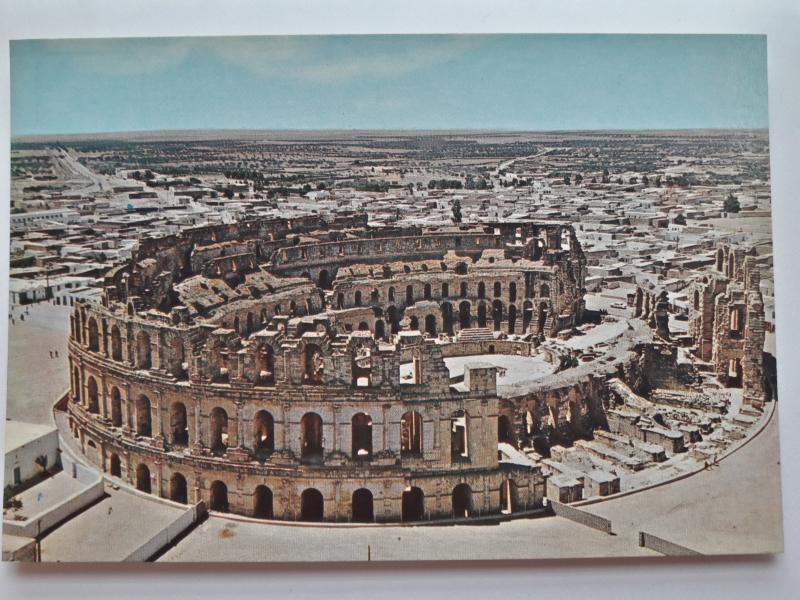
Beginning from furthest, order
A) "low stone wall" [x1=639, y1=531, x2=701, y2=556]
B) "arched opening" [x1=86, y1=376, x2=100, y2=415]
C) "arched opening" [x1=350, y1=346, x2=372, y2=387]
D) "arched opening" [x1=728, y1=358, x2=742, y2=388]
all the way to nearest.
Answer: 1. "arched opening" [x1=728, y1=358, x2=742, y2=388]
2. "arched opening" [x1=86, y1=376, x2=100, y2=415]
3. "arched opening" [x1=350, y1=346, x2=372, y2=387]
4. "low stone wall" [x1=639, y1=531, x2=701, y2=556]

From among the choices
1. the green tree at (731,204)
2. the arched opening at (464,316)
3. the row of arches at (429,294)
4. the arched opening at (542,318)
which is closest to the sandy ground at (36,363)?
the row of arches at (429,294)

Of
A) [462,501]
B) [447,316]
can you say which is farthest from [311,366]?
[447,316]

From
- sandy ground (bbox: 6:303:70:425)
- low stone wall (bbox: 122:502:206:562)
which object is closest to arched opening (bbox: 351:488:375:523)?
low stone wall (bbox: 122:502:206:562)

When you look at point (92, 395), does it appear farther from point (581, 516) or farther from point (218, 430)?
point (581, 516)

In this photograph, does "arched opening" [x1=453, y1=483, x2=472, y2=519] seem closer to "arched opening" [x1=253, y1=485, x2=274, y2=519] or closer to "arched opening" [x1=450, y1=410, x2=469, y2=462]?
"arched opening" [x1=450, y1=410, x2=469, y2=462]

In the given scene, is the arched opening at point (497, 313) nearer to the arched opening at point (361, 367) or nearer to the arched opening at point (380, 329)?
the arched opening at point (380, 329)

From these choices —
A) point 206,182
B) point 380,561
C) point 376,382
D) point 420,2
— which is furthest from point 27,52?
point 380,561
